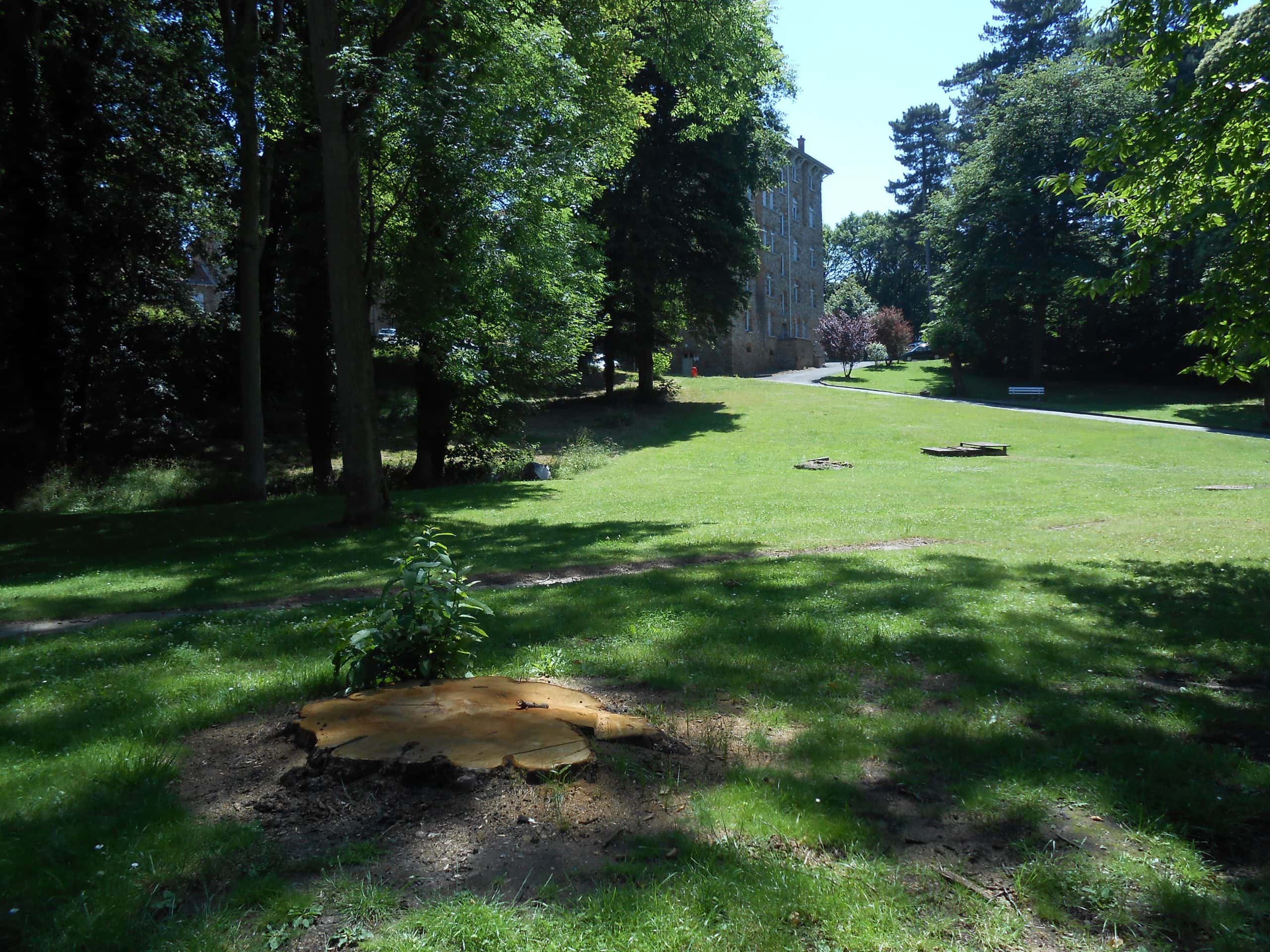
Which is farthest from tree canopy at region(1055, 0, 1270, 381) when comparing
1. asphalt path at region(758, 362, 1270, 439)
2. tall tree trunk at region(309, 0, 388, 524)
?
asphalt path at region(758, 362, 1270, 439)

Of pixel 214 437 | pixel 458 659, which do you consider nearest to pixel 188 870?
pixel 458 659

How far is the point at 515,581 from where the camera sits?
9.18 meters

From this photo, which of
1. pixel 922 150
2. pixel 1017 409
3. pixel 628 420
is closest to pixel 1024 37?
pixel 922 150

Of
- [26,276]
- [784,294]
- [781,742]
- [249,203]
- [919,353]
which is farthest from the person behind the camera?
[919,353]

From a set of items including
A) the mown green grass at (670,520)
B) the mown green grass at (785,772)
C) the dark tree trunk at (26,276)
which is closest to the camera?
the mown green grass at (785,772)

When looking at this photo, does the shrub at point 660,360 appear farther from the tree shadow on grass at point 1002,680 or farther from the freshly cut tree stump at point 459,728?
the freshly cut tree stump at point 459,728

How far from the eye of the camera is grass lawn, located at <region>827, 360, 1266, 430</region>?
120 feet

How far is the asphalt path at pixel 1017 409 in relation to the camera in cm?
3247

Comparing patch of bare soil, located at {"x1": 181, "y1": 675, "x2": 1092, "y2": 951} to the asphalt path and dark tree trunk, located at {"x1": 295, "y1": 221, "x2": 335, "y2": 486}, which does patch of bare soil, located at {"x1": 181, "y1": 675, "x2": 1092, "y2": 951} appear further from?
the asphalt path

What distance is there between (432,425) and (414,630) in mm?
17013

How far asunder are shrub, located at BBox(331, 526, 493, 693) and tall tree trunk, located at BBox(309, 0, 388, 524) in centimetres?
807

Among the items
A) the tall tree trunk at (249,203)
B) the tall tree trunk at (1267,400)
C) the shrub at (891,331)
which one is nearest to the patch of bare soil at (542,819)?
the tall tree trunk at (249,203)

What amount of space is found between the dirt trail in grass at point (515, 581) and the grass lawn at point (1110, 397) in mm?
31305

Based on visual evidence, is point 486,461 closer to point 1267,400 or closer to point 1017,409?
point 1017,409
